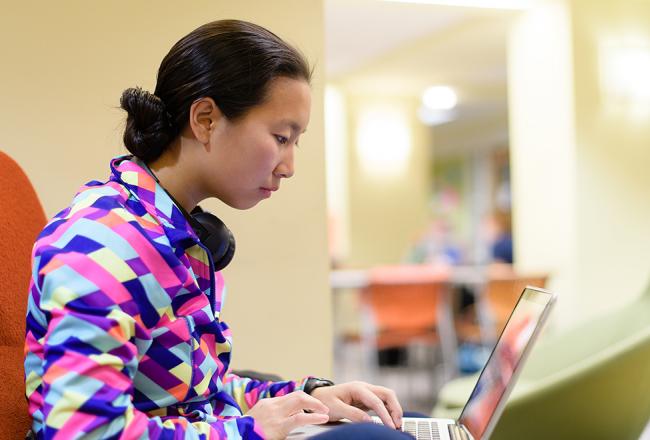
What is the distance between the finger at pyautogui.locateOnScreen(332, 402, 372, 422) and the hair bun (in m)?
0.51

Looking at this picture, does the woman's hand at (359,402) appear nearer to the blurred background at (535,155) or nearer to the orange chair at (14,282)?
the orange chair at (14,282)

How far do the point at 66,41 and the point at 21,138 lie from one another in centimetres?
28

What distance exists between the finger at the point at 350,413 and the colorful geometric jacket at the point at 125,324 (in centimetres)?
18

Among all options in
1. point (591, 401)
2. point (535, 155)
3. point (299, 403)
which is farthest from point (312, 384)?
point (535, 155)

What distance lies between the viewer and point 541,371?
8.03ft

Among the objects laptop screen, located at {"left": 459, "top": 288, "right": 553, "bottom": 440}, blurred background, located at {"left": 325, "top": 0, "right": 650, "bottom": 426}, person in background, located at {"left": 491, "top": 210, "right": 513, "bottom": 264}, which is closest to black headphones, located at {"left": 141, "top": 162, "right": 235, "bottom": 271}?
laptop screen, located at {"left": 459, "top": 288, "right": 553, "bottom": 440}

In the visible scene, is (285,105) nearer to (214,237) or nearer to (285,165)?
(285,165)

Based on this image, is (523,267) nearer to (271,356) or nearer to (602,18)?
(602,18)

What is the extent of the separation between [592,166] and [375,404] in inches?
134

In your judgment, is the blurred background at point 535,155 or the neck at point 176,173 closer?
the neck at point 176,173

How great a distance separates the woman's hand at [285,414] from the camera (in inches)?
41.5

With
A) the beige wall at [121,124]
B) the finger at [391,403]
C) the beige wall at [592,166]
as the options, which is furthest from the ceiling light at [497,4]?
the finger at [391,403]

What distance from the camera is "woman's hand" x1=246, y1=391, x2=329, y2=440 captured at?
105 centimetres

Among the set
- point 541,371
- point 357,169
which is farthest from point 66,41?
point 357,169
